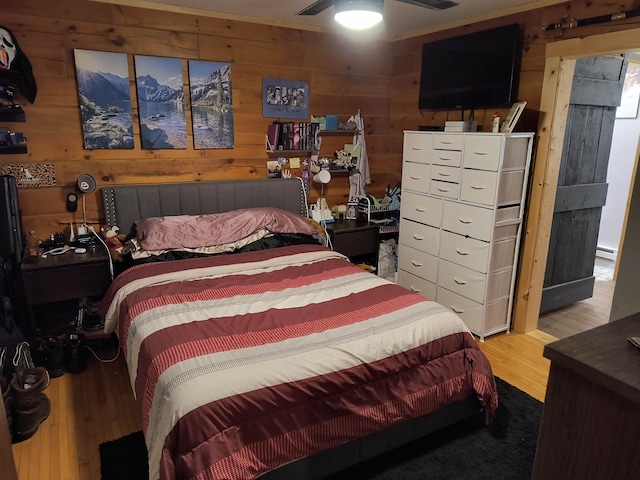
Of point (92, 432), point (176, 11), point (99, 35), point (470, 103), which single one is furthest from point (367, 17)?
point (92, 432)

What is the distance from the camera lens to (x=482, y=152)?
3174 millimetres

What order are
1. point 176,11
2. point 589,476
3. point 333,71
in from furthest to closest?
point 333,71 < point 176,11 < point 589,476

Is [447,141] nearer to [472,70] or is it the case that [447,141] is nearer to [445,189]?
[445,189]

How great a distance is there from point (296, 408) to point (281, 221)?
1941 mm

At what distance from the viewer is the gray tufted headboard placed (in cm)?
329

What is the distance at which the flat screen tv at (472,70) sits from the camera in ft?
10.7

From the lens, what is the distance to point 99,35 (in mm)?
3137

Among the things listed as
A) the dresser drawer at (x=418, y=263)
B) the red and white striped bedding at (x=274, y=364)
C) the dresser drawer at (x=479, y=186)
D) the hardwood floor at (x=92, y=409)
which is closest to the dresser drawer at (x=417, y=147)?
the dresser drawer at (x=479, y=186)

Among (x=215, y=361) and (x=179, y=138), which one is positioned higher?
(x=179, y=138)

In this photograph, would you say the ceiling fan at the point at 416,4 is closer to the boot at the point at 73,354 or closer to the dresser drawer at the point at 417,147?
the dresser drawer at the point at 417,147

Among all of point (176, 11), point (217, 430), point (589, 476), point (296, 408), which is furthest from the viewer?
point (176, 11)

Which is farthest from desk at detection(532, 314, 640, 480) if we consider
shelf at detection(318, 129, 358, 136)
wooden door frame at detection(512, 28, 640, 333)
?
shelf at detection(318, 129, 358, 136)

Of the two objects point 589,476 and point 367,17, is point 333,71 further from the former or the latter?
point 589,476

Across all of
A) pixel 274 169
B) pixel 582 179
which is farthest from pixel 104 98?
pixel 582 179
